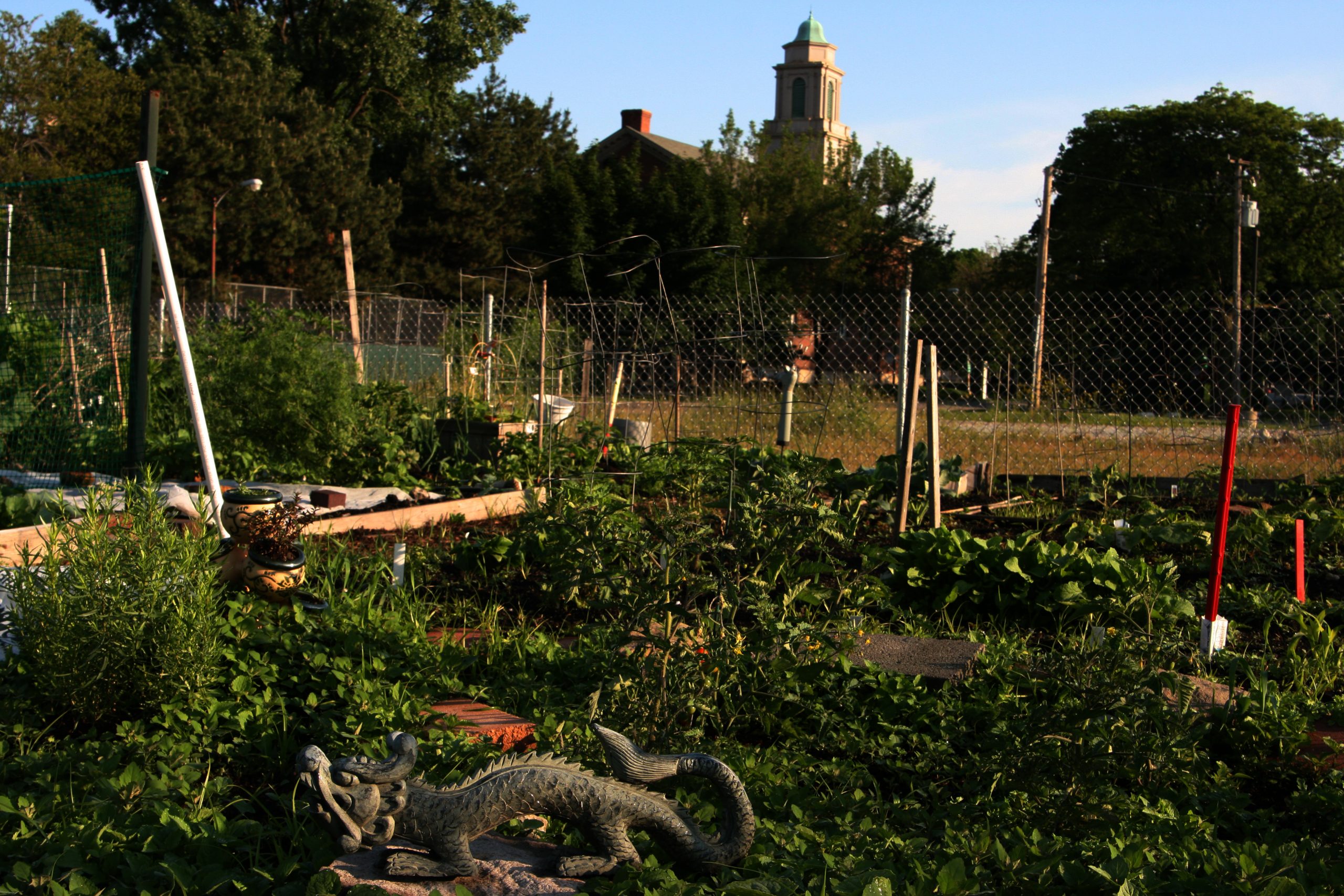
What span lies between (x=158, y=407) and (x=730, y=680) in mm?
6764

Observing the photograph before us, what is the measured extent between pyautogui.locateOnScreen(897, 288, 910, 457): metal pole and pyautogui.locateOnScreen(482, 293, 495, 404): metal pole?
140 inches

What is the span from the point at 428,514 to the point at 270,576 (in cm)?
248

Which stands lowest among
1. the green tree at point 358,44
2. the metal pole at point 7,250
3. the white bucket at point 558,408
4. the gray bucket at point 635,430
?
the gray bucket at point 635,430

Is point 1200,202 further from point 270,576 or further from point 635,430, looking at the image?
point 270,576

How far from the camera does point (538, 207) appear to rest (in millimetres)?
24562

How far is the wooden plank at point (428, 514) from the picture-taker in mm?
5477

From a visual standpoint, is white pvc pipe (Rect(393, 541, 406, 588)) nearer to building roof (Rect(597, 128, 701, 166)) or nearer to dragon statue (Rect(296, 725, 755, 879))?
dragon statue (Rect(296, 725, 755, 879))

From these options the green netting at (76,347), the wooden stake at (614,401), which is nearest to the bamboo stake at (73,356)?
the green netting at (76,347)

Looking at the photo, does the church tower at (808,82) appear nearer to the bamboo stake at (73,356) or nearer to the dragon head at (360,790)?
the bamboo stake at (73,356)

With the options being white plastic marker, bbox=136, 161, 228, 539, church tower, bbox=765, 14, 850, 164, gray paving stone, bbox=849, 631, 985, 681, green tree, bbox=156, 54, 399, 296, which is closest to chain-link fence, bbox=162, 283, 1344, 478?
white plastic marker, bbox=136, 161, 228, 539

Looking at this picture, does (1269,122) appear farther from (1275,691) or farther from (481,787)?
(481,787)

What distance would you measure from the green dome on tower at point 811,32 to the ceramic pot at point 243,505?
2786 inches

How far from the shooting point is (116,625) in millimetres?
2648

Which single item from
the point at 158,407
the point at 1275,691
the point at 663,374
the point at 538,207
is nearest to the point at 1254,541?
the point at 1275,691
